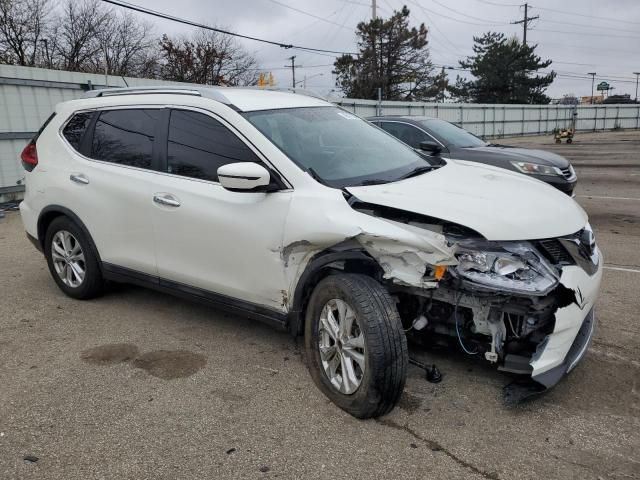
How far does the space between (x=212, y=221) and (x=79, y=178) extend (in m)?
1.67

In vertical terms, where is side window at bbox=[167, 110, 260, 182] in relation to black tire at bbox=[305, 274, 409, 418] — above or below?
above

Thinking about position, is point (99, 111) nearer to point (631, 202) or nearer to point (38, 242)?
point (38, 242)

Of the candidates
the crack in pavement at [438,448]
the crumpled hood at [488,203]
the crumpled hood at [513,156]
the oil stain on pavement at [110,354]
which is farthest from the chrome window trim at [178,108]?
the crumpled hood at [513,156]

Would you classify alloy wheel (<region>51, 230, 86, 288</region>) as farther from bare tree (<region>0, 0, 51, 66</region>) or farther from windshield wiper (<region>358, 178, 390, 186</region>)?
bare tree (<region>0, 0, 51, 66</region>)

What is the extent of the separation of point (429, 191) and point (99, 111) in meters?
3.03

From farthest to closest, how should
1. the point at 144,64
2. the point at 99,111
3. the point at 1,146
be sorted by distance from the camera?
1. the point at 144,64
2. the point at 1,146
3. the point at 99,111

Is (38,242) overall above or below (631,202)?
above

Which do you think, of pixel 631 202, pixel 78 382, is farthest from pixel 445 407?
pixel 631 202

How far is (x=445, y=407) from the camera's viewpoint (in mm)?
3129

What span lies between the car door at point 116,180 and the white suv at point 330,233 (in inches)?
0.6

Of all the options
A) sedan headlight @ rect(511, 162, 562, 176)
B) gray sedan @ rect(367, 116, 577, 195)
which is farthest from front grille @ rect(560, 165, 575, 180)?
sedan headlight @ rect(511, 162, 562, 176)

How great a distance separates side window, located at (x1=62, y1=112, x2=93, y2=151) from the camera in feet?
15.5

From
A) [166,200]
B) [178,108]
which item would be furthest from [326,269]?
[178,108]

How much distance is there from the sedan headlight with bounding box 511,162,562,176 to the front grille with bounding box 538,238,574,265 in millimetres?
5354
